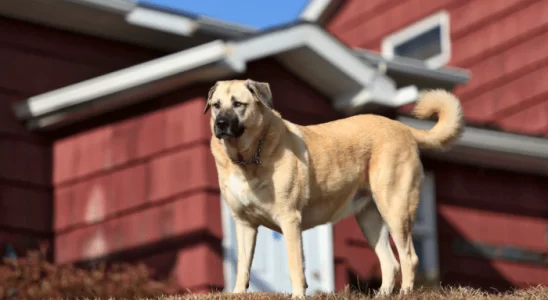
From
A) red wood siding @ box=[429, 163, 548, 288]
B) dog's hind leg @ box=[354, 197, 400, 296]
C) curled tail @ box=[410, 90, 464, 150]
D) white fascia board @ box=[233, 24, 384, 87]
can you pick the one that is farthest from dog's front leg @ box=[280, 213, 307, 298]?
red wood siding @ box=[429, 163, 548, 288]

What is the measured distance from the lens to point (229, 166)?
771cm

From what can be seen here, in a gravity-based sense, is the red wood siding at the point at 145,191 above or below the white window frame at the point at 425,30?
below

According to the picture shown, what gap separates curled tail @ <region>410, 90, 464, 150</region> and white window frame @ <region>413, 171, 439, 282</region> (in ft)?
19.1

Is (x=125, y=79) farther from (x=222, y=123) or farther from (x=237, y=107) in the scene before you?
(x=222, y=123)

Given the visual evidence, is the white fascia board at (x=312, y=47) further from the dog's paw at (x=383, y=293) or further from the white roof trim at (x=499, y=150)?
the dog's paw at (x=383, y=293)

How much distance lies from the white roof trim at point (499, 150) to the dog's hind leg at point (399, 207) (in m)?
6.01

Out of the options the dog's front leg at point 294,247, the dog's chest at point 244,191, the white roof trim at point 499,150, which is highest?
the white roof trim at point 499,150

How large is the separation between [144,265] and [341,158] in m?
4.86

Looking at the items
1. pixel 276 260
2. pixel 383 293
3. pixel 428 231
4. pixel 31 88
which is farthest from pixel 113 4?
pixel 383 293

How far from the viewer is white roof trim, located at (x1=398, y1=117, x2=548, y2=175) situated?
47.9ft

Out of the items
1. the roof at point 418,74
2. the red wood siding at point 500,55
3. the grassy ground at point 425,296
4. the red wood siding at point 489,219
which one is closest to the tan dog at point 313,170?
the grassy ground at point 425,296

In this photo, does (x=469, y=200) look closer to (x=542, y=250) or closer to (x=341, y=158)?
(x=542, y=250)

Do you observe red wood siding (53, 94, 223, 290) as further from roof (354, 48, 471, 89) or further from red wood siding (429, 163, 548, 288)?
roof (354, 48, 471, 89)

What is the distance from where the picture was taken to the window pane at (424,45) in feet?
63.5
